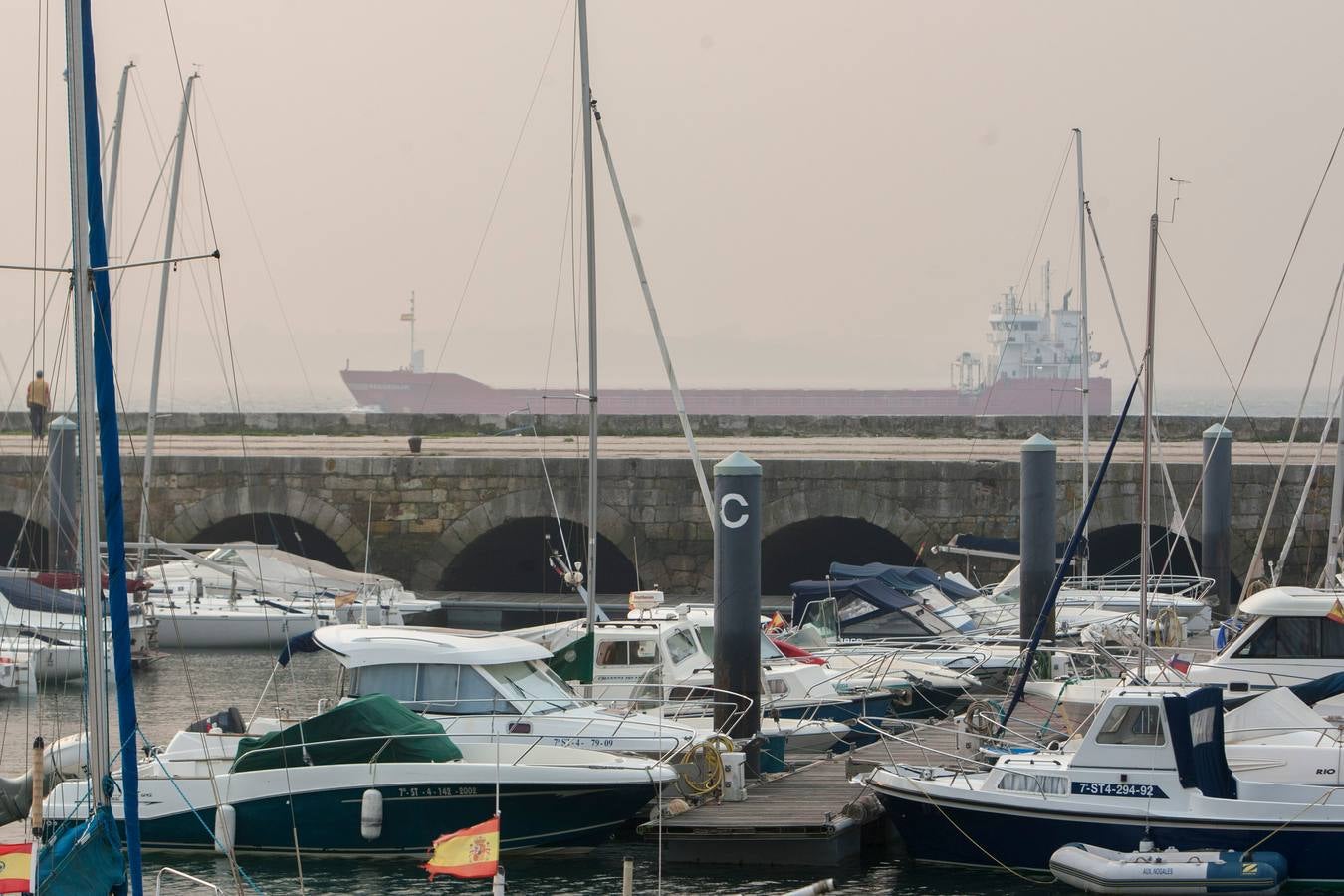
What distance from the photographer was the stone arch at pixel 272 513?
31.1 m

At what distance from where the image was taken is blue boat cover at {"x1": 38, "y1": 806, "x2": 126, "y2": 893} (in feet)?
30.8

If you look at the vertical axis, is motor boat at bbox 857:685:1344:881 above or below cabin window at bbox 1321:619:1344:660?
below

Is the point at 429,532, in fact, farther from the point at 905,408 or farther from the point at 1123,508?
the point at 905,408

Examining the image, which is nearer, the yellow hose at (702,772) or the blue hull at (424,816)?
the blue hull at (424,816)

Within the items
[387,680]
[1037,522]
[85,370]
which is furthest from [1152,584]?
[85,370]

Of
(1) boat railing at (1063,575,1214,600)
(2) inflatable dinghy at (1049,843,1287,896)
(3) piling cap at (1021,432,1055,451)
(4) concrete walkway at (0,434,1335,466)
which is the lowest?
(2) inflatable dinghy at (1049,843,1287,896)

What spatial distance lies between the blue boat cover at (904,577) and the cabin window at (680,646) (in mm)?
6251

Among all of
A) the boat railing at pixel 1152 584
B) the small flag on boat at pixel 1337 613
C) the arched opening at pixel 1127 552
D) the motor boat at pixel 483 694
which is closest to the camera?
the motor boat at pixel 483 694

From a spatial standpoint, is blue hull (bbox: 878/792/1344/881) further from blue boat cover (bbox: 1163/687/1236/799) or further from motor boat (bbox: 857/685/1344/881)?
blue boat cover (bbox: 1163/687/1236/799)

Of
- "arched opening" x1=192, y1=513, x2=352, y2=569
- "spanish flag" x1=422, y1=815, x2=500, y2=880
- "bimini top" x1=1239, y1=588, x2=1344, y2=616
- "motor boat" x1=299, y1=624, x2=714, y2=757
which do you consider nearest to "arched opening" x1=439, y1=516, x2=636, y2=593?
"arched opening" x1=192, y1=513, x2=352, y2=569

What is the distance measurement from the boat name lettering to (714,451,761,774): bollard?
276cm

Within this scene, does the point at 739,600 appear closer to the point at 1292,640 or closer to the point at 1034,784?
the point at 1034,784

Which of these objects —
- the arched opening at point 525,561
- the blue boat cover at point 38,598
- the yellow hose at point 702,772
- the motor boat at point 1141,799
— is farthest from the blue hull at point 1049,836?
the arched opening at point 525,561

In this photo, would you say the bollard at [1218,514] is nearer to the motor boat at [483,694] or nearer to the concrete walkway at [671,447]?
Answer: the concrete walkway at [671,447]
